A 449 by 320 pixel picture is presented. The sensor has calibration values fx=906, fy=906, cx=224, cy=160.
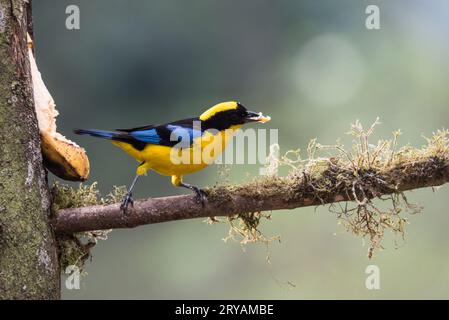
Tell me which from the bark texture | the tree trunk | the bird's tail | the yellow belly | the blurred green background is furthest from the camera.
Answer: the blurred green background

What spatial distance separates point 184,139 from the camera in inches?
217

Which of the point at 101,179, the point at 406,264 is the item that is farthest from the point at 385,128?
the point at 101,179

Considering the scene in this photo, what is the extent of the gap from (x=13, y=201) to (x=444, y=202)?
8.44 meters

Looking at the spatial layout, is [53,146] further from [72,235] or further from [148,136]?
[148,136]

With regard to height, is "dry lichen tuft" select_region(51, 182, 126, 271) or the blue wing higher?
the blue wing

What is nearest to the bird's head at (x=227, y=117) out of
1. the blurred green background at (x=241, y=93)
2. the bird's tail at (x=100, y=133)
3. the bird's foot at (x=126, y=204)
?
the bird's tail at (x=100, y=133)

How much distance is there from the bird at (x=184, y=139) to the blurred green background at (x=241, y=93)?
5584 mm

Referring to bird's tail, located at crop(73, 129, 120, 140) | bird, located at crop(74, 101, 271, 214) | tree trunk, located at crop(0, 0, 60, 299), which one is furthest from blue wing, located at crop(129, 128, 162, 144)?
tree trunk, located at crop(0, 0, 60, 299)

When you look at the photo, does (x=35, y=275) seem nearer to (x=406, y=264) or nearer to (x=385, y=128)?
(x=406, y=264)

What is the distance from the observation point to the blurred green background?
11.9 metres

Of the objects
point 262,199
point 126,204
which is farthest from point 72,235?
point 262,199

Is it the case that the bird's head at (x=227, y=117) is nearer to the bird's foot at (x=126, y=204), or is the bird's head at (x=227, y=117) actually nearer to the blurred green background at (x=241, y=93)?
the bird's foot at (x=126, y=204)

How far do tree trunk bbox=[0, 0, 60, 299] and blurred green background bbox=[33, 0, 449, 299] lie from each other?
6.79 m

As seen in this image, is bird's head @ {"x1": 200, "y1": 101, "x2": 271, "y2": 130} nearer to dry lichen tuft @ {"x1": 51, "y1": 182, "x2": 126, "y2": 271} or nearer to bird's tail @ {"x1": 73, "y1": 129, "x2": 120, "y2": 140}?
bird's tail @ {"x1": 73, "y1": 129, "x2": 120, "y2": 140}
